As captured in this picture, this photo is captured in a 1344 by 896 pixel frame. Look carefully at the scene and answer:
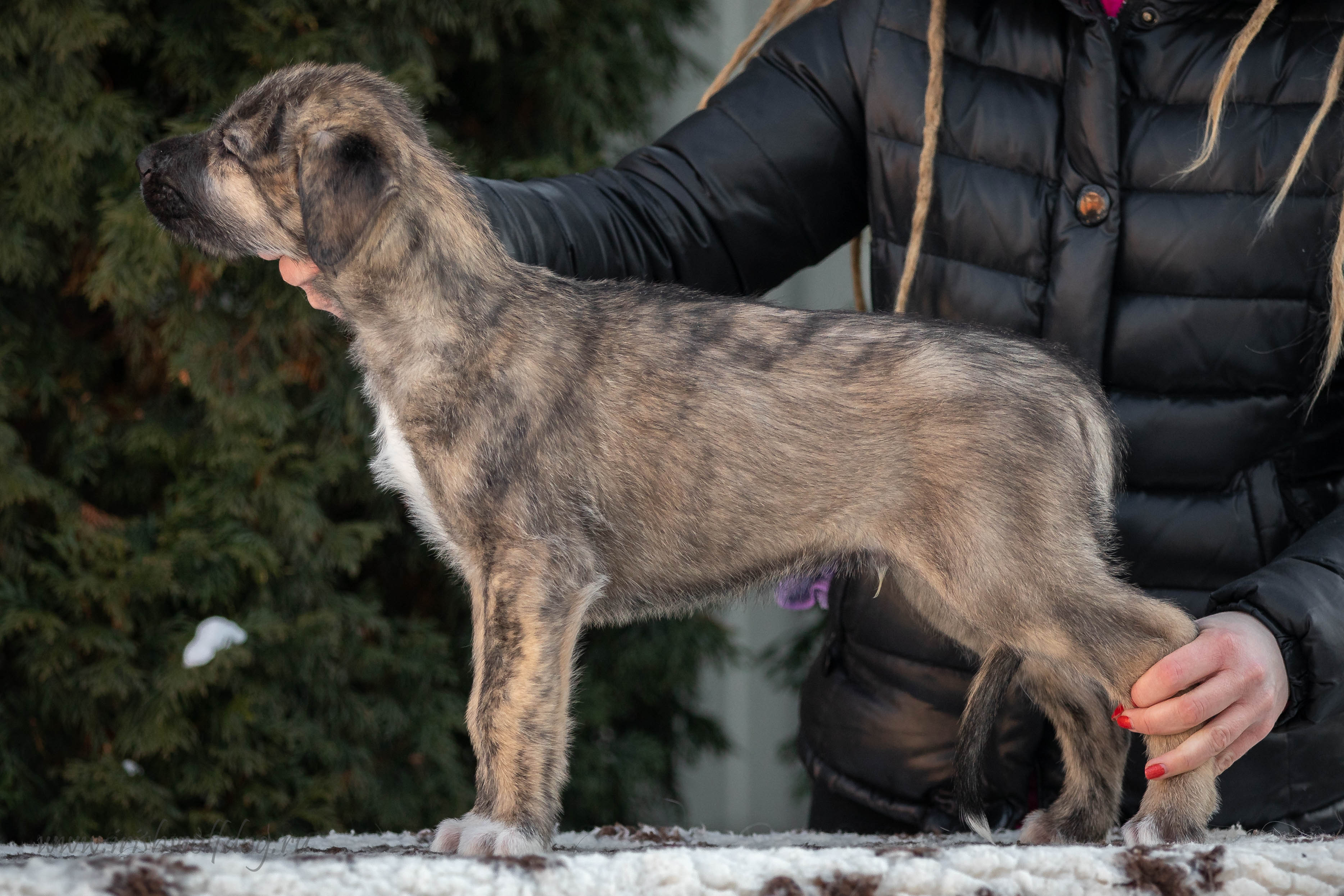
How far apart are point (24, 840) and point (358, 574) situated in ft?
5.05

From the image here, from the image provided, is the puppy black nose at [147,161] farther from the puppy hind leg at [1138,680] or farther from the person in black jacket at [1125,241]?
the puppy hind leg at [1138,680]

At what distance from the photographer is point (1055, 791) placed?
2961 millimetres

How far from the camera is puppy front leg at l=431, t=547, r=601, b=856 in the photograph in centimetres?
224

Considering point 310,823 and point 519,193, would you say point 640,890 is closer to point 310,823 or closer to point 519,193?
point 519,193

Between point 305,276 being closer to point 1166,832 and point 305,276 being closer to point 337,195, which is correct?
point 337,195

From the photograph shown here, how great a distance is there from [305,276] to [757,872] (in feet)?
5.05

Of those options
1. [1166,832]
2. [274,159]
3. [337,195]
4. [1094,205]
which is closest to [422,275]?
[337,195]

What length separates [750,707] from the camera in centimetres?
695

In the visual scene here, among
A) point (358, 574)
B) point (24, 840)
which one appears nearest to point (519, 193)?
point (358, 574)

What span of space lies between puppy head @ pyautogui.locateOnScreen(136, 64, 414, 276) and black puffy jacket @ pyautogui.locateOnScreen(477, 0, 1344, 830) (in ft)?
0.99

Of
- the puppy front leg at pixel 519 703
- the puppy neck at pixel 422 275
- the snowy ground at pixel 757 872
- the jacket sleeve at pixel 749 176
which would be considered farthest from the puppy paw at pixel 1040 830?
the puppy neck at pixel 422 275

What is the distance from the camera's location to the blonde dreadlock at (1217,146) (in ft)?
8.14

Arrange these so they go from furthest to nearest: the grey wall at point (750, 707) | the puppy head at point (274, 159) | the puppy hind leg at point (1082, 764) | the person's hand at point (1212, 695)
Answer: the grey wall at point (750, 707) < the puppy hind leg at point (1082, 764) < the puppy head at point (274, 159) < the person's hand at point (1212, 695)

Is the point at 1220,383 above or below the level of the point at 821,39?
below
